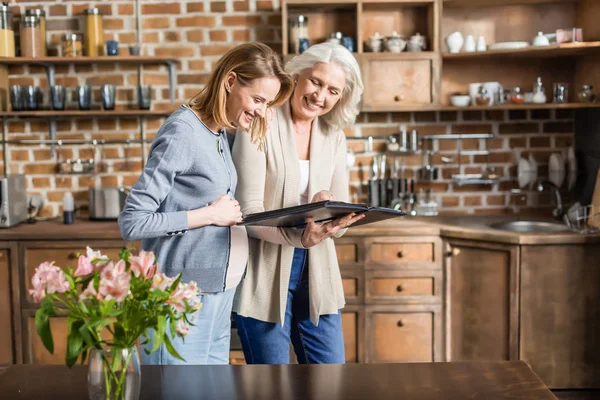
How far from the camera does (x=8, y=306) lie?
353 centimetres

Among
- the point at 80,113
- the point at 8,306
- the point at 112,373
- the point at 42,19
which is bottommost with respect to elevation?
the point at 8,306

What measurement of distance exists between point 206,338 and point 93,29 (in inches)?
99.3

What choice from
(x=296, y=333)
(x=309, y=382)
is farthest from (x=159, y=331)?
(x=296, y=333)

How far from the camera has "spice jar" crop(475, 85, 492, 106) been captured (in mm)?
3766

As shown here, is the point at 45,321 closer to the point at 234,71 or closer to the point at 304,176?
the point at 234,71

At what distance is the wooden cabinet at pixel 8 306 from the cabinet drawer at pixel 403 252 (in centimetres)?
174

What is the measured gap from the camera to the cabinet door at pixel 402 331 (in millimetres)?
3510

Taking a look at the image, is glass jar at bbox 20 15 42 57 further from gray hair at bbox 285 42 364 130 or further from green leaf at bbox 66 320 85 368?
green leaf at bbox 66 320 85 368

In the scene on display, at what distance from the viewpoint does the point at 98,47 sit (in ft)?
12.8

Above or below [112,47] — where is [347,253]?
below

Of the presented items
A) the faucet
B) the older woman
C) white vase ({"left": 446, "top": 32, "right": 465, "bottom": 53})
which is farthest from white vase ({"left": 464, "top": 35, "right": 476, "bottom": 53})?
the older woman

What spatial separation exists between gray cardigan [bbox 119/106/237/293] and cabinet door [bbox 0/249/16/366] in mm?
1895

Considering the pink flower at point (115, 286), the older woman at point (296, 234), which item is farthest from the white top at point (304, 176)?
the pink flower at point (115, 286)

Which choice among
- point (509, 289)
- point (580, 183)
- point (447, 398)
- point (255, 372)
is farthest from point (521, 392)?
point (580, 183)
